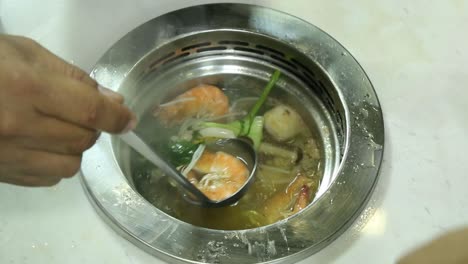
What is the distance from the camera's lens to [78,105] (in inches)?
25.5

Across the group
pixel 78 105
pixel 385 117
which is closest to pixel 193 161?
pixel 385 117

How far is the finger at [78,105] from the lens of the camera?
24.8 inches

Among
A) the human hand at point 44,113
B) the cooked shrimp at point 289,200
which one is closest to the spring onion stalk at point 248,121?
the cooked shrimp at point 289,200

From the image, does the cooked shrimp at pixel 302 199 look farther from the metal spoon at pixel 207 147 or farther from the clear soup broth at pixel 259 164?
the metal spoon at pixel 207 147

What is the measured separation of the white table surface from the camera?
90cm

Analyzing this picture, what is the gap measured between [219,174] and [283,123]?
0.65ft

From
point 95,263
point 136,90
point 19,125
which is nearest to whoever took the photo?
point 19,125

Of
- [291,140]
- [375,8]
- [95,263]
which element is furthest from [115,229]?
[375,8]

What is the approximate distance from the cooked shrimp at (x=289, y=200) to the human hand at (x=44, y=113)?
0.47 meters

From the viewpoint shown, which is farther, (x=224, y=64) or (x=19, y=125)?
(x=224, y=64)

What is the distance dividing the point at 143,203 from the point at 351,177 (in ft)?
1.29

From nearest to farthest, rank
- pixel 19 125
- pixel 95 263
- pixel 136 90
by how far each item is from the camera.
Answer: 1. pixel 19 125
2. pixel 95 263
3. pixel 136 90

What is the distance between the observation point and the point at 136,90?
1169 mm

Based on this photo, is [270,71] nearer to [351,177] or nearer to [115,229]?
[351,177]
